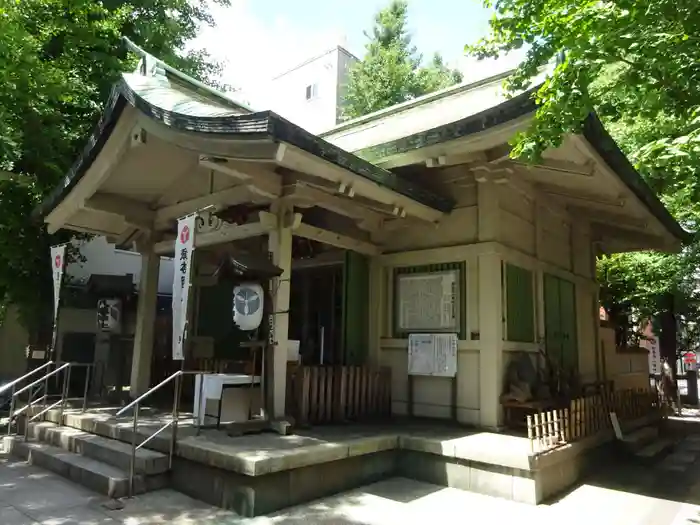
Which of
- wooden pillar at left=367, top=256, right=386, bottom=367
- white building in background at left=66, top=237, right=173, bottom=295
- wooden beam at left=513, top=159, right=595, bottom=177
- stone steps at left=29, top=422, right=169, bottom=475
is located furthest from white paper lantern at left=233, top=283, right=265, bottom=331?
white building in background at left=66, top=237, right=173, bottom=295

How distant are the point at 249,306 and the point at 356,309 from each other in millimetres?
2482

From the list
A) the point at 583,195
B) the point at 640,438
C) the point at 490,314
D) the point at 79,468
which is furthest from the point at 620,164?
the point at 79,468

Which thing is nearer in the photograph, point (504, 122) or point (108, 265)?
point (504, 122)

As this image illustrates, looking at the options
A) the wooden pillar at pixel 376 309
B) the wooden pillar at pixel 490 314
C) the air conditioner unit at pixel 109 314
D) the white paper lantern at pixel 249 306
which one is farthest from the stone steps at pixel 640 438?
the air conditioner unit at pixel 109 314

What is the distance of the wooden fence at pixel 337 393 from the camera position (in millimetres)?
6664

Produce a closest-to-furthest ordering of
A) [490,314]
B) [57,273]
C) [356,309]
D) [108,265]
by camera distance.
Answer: [490,314], [57,273], [356,309], [108,265]

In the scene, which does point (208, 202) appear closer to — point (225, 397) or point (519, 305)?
point (225, 397)

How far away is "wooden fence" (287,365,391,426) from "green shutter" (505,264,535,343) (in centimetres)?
201

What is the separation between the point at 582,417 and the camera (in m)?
6.80

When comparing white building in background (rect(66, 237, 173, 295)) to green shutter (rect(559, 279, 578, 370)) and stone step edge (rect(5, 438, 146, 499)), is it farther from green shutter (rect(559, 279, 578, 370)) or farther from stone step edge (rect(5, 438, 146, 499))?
green shutter (rect(559, 279, 578, 370))

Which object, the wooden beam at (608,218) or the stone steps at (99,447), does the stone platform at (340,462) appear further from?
the wooden beam at (608,218)

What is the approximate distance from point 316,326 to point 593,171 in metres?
5.27

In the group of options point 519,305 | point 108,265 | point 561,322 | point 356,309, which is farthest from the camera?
point 108,265

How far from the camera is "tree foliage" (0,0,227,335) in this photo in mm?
8938
